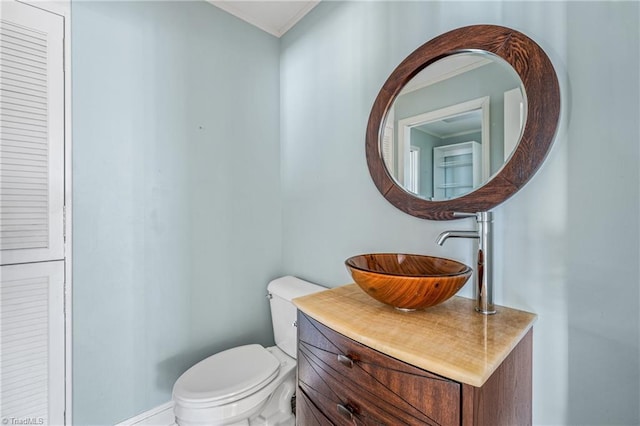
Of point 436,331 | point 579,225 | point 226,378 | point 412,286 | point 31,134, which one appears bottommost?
point 226,378

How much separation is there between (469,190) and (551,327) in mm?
472

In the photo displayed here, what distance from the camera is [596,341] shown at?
725 millimetres

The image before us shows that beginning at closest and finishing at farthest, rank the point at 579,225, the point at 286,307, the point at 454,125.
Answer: the point at 579,225
the point at 454,125
the point at 286,307

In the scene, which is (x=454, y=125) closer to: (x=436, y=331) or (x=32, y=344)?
(x=436, y=331)

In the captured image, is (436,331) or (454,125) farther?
(454,125)

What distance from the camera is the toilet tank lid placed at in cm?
148

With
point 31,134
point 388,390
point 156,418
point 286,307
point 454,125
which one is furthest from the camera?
point 286,307

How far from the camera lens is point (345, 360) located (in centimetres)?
73

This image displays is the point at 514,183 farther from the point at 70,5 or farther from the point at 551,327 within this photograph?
the point at 70,5

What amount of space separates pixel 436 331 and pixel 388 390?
191mm

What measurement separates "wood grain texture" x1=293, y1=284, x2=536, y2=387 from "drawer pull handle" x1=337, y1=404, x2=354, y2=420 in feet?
0.64

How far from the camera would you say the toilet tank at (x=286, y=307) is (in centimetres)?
149

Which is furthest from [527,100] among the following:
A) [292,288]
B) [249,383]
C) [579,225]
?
[249,383]

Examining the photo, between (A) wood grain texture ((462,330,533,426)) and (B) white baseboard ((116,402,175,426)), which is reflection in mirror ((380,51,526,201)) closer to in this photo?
(A) wood grain texture ((462,330,533,426))
